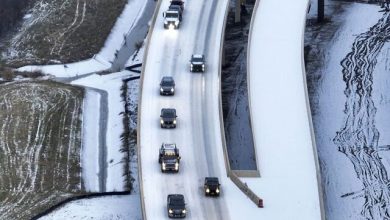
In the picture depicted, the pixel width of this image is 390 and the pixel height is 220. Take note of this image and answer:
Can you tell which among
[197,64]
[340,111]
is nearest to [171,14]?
[197,64]

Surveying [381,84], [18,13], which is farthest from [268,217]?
[18,13]

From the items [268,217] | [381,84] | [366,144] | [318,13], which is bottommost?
[268,217]

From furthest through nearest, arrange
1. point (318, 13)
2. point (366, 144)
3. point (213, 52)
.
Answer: point (318, 13) < point (213, 52) < point (366, 144)

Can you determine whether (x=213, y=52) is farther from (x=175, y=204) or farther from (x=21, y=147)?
(x=175, y=204)

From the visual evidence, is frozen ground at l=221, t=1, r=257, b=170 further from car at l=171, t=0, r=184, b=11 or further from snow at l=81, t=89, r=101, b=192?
snow at l=81, t=89, r=101, b=192

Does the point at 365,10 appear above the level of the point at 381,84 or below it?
above

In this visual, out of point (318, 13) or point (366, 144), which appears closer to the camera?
point (366, 144)

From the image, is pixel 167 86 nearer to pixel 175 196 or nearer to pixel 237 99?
pixel 237 99

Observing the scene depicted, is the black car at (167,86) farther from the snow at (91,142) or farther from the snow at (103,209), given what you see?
the snow at (103,209)
